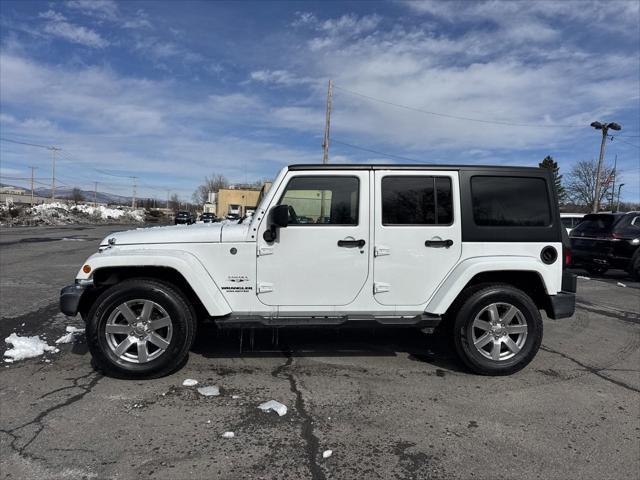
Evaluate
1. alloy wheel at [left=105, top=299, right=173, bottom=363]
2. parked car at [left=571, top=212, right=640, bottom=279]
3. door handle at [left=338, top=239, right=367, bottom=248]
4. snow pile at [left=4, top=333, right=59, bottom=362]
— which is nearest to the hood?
alloy wheel at [left=105, top=299, right=173, bottom=363]

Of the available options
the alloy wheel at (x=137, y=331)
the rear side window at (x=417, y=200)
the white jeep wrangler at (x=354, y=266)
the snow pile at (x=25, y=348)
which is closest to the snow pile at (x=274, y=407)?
the white jeep wrangler at (x=354, y=266)

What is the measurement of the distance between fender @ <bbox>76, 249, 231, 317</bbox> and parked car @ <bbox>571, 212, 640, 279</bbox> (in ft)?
35.4

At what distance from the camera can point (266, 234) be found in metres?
4.17

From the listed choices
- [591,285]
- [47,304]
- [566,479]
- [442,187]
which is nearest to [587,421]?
[566,479]

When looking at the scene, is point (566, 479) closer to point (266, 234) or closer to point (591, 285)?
point (266, 234)

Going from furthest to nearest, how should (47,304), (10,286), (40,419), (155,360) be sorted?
(10,286)
(47,304)
(155,360)
(40,419)

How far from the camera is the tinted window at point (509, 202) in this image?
4.40m

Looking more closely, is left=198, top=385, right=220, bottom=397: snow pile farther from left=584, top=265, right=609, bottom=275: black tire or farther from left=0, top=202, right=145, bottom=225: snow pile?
left=0, top=202, right=145, bottom=225: snow pile

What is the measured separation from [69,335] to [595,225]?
12184 millimetres

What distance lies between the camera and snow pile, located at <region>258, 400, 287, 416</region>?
3.48 m

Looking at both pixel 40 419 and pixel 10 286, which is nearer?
pixel 40 419

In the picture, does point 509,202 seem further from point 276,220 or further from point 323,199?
point 276,220

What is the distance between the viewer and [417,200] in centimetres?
436

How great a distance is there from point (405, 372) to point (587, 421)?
1.54 m
